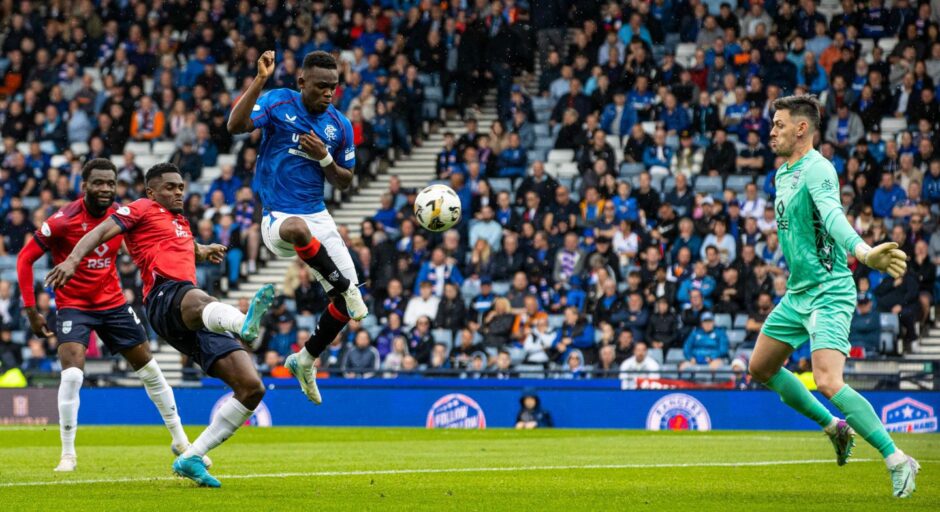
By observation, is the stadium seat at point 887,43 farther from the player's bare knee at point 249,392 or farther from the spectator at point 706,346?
the player's bare knee at point 249,392

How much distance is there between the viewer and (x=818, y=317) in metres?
9.07

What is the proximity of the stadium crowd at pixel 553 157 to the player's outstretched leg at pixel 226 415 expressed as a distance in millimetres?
11317

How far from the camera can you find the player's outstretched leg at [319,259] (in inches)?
425

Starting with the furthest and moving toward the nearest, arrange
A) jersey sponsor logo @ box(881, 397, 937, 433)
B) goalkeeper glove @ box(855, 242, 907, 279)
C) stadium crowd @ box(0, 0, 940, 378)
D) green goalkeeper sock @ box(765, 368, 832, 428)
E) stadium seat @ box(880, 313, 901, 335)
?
stadium crowd @ box(0, 0, 940, 378) → stadium seat @ box(880, 313, 901, 335) → jersey sponsor logo @ box(881, 397, 937, 433) → green goalkeeper sock @ box(765, 368, 832, 428) → goalkeeper glove @ box(855, 242, 907, 279)

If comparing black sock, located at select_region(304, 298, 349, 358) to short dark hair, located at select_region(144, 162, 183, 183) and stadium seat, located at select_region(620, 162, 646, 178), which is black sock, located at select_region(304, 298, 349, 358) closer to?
short dark hair, located at select_region(144, 162, 183, 183)

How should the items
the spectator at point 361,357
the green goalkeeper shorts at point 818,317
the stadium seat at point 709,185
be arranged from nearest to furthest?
the green goalkeeper shorts at point 818,317 < the spectator at point 361,357 < the stadium seat at point 709,185

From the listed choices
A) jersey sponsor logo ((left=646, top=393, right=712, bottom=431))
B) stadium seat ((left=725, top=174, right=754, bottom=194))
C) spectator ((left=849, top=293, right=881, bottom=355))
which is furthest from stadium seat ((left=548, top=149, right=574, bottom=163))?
spectator ((left=849, top=293, right=881, bottom=355))

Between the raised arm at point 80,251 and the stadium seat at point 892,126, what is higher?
the stadium seat at point 892,126

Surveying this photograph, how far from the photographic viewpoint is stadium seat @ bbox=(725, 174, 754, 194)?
23516 millimetres

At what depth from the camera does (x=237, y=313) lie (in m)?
9.75

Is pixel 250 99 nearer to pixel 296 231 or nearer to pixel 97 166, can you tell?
pixel 296 231

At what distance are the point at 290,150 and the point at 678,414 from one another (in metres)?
10.9

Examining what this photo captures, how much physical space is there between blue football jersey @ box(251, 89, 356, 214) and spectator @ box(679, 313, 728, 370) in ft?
36.1

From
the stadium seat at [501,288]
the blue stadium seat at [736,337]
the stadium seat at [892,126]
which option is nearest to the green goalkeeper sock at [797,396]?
the blue stadium seat at [736,337]
